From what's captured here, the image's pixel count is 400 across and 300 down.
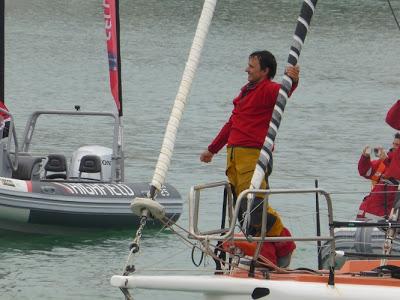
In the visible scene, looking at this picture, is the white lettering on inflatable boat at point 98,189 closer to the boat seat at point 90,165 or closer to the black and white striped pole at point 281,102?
the boat seat at point 90,165

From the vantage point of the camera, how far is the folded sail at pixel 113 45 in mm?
19359

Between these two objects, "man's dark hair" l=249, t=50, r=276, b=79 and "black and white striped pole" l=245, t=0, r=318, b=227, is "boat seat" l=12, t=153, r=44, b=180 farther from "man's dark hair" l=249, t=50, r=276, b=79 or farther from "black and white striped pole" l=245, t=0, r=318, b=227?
"black and white striped pole" l=245, t=0, r=318, b=227

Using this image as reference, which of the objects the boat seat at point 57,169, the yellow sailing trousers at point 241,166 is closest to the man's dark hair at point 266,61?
the yellow sailing trousers at point 241,166

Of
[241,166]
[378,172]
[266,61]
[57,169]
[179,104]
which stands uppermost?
[266,61]

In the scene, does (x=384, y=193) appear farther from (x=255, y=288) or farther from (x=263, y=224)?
(x=255, y=288)

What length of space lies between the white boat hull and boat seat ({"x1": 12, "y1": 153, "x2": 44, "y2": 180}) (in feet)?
25.0

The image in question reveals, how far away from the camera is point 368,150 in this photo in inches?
553

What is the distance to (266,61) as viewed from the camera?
1119cm

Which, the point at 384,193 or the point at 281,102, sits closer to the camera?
the point at 281,102

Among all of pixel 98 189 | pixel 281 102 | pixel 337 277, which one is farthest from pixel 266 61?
pixel 98 189

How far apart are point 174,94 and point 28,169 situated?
18.4 meters

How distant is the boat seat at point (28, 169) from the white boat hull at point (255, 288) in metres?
7.63

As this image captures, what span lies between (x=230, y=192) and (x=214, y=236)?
1.00 meters

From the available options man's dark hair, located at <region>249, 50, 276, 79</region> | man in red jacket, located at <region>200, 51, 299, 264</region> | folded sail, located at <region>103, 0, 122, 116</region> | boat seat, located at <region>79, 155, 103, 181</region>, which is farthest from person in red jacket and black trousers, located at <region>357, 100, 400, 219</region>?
folded sail, located at <region>103, 0, 122, 116</region>
